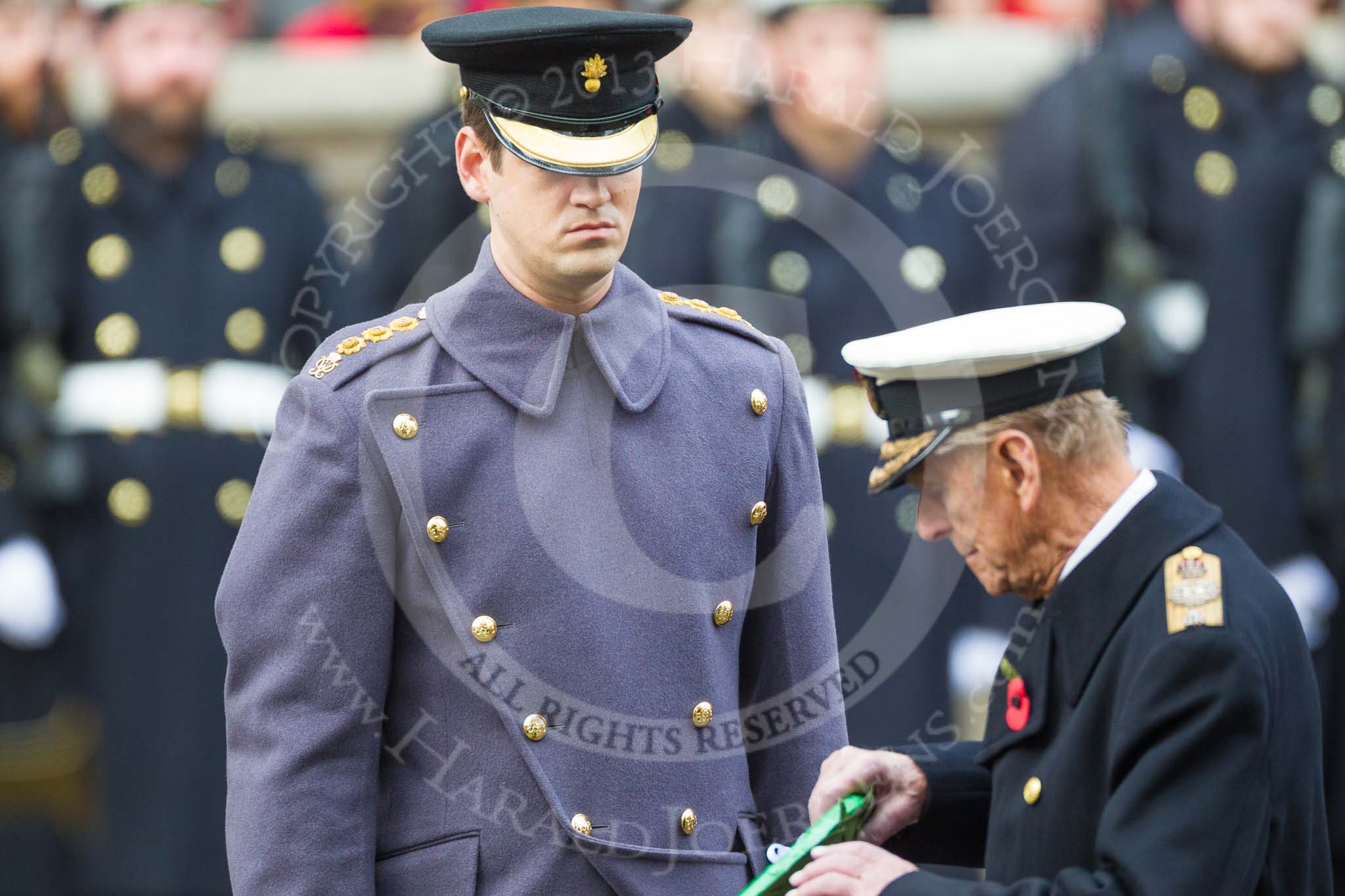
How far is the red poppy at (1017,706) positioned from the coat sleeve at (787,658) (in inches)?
12.2

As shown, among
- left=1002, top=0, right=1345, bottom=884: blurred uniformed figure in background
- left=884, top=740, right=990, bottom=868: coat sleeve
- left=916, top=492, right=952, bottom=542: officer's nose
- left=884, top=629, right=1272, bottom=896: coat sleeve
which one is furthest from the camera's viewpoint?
left=1002, top=0, right=1345, bottom=884: blurred uniformed figure in background

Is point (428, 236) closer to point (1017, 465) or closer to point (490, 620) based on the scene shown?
point (490, 620)

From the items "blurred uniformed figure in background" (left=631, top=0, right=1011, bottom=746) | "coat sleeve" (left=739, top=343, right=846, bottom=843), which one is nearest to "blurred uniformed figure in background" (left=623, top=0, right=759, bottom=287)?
"blurred uniformed figure in background" (left=631, top=0, right=1011, bottom=746)

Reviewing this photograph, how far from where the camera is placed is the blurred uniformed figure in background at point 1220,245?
20.2 feet

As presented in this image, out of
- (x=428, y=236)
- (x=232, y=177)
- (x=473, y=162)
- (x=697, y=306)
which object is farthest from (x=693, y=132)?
(x=473, y=162)

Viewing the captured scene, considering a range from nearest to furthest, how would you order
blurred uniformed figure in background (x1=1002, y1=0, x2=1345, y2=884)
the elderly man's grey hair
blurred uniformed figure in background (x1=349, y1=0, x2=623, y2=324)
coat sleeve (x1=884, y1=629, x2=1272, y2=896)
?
1. coat sleeve (x1=884, y1=629, x2=1272, y2=896)
2. the elderly man's grey hair
3. blurred uniformed figure in background (x1=349, y1=0, x2=623, y2=324)
4. blurred uniformed figure in background (x1=1002, y1=0, x2=1345, y2=884)

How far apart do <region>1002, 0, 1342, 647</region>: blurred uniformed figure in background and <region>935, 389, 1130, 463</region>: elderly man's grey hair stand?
3.22 m

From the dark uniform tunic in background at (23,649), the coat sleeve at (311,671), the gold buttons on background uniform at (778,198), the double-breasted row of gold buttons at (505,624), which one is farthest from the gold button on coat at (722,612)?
the dark uniform tunic in background at (23,649)

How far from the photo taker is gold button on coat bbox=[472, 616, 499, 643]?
2.95 metres

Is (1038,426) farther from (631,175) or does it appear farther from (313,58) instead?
(313,58)

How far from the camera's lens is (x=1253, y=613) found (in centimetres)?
274

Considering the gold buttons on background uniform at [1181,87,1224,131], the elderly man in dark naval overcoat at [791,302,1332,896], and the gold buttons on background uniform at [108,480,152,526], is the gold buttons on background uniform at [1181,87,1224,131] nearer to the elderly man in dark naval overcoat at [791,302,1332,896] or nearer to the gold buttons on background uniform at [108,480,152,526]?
the gold buttons on background uniform at [108,480,152,526]

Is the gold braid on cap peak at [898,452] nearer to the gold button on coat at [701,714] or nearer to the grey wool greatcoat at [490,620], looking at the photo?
the grey wool greatcoat at [490,620]

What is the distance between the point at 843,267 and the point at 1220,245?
1.09m
